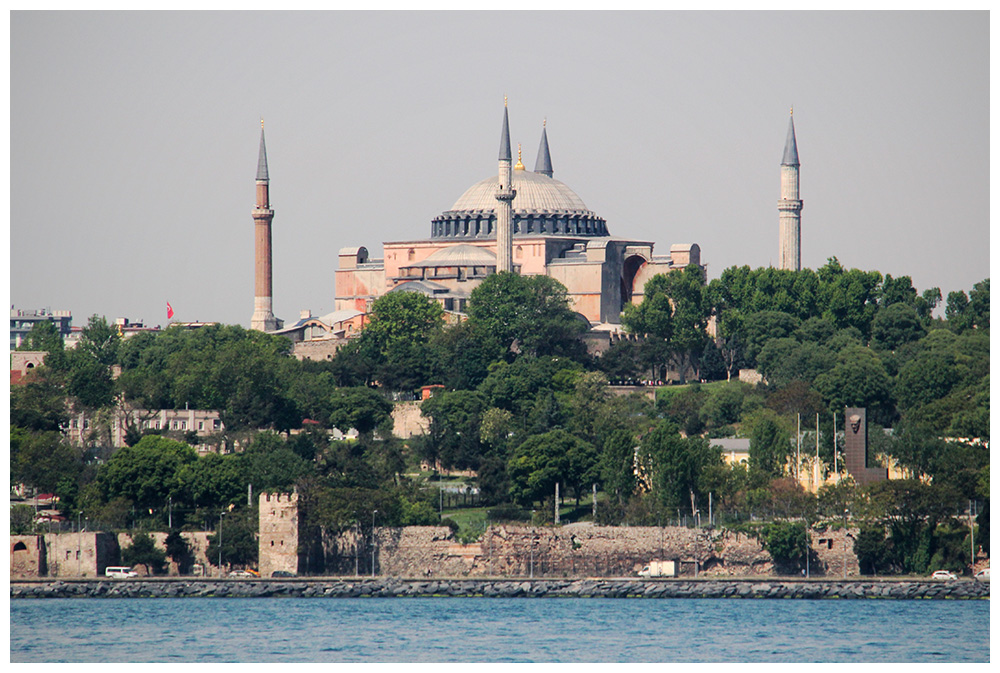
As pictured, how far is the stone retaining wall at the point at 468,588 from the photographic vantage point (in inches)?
1692

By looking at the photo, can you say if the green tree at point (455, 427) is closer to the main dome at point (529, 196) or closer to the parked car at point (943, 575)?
the parked car at point (943, 575)

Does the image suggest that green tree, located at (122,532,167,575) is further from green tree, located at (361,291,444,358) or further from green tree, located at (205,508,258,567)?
green tree, located at (361,291,444,358)

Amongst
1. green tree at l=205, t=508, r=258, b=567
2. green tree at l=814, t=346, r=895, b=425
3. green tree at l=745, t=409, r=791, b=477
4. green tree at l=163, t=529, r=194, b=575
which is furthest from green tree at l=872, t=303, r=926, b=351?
green tree at l=163, t=529, r=194, b=575

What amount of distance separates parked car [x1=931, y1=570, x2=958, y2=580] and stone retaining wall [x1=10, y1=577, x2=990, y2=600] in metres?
0.58

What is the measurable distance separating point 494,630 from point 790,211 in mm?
33762

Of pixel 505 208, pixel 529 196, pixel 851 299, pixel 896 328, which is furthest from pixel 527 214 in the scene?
pixel 896 328

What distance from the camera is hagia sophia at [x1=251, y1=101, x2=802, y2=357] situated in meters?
71.1

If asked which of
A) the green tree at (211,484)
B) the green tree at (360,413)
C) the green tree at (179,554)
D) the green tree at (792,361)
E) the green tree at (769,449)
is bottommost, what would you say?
the green tree at (179,554)

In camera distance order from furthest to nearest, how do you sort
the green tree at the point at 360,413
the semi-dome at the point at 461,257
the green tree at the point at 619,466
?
the semi-dome at the point at 461,257, the green tree at the point at 360,413, the green tree at the point at 619,466

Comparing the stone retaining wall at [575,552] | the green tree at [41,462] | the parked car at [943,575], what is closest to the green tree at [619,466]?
the stone retaining wall at [575,552]

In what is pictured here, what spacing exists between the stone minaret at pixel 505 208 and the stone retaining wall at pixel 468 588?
27.5 meters

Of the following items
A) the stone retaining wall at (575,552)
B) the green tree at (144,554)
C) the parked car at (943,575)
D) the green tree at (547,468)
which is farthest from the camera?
the green tree at (547,468)

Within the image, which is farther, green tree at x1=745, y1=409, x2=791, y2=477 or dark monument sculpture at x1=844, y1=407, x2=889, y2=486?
Result: green tree at x1=745, y1=409, x2=791, y2=477

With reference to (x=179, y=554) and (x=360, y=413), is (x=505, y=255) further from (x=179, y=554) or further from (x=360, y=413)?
(x=179, y=554)
